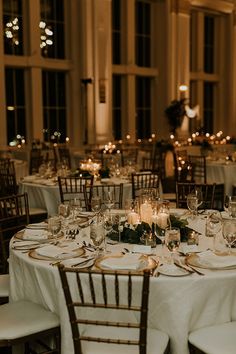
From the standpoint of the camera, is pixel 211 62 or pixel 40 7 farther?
pixel 211 62

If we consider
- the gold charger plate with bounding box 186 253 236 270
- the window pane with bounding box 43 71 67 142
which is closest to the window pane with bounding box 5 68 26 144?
the window pane with bounding box 43 71 67 142

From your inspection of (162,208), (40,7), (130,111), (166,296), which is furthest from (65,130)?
(166,296)

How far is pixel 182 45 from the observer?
15023 millimetres

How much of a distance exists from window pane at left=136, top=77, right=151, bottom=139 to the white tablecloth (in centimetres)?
659

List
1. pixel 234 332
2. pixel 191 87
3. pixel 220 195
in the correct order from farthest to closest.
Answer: pixel 191 87 < pixel 220 195 < pixel 234 332

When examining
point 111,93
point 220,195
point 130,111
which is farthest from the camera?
point 130,111

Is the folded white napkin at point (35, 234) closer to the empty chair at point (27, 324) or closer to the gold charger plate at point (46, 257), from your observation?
the gold charger plate at point (46, 257)

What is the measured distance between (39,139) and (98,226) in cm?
963

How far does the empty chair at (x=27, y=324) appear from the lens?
2.89 m

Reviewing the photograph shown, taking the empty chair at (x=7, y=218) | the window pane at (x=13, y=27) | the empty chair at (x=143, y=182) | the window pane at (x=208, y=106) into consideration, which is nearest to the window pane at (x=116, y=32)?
the window pane at (x=13, y=27)

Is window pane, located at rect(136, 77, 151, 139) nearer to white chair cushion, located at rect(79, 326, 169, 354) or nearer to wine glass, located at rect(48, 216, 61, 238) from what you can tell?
wine glass, located at rect(48, 216, 61, 238)

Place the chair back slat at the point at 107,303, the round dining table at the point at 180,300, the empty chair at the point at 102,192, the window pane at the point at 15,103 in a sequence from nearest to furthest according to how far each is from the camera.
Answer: the chair back slat at the point at 107,303 < the round dining table at the point at 180,300 < the empty chair at the point at 102,192 < the window pane at the point at 15,103

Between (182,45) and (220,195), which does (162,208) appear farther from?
(182,45)

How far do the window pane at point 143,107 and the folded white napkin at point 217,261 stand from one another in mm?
11960
